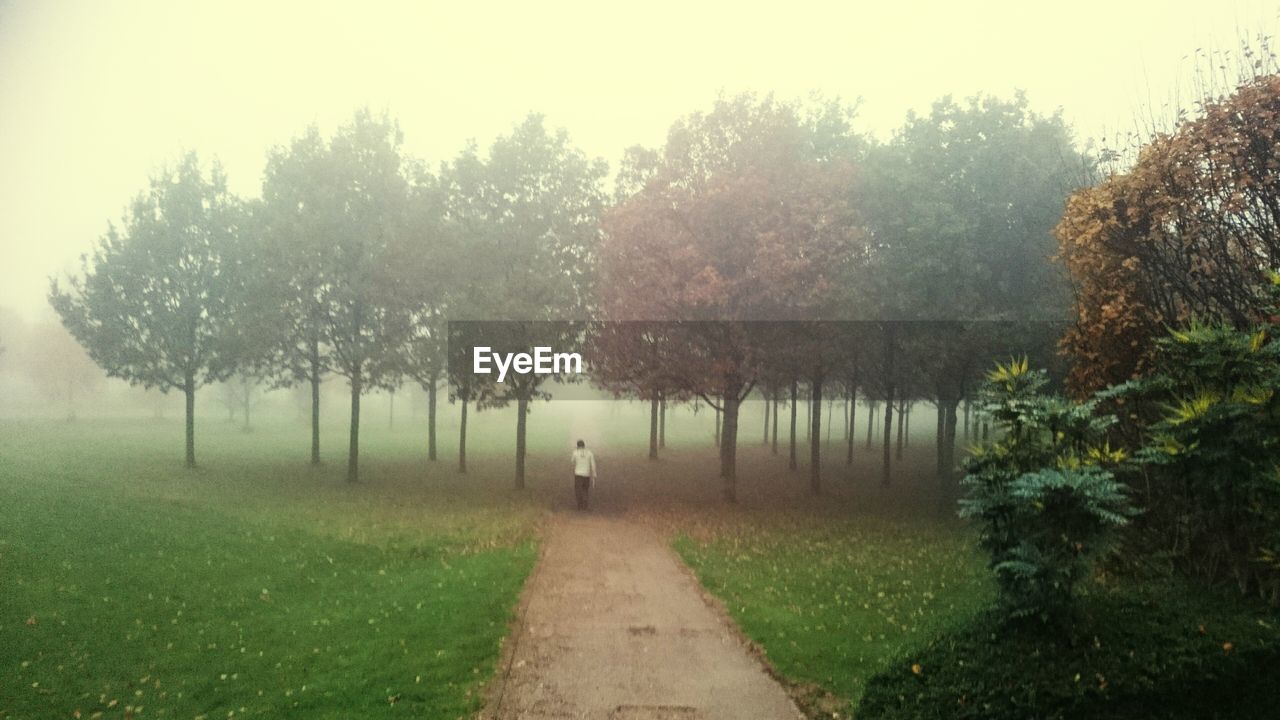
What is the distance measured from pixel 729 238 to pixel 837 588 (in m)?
10.1

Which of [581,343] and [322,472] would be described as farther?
[322,472]

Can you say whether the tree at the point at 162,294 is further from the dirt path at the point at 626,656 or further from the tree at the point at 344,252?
the dirt path at the point at 626,656

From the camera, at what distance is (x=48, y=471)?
2148cm

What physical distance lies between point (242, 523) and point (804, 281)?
15403 millimetres

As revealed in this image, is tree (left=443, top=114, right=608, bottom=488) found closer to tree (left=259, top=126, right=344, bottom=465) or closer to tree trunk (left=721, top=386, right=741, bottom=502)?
tree (left=259, top=126, right=344, bottom=465)

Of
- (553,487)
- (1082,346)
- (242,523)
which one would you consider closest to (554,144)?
(553,487)

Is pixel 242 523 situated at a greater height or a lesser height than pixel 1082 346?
lesser

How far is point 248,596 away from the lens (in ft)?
33.7

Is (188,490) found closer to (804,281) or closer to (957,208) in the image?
(804,281)

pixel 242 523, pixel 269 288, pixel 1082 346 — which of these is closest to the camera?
pixel 1082 346

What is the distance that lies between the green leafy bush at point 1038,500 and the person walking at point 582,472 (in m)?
12.5

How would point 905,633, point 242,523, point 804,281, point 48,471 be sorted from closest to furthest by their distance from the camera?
1. point 905,633
2. point 242,523
3. point 804,281
4. point 48,471

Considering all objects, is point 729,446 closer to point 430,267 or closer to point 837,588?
point 837,588

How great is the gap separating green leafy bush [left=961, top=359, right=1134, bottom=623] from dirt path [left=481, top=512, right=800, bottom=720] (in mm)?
2658
